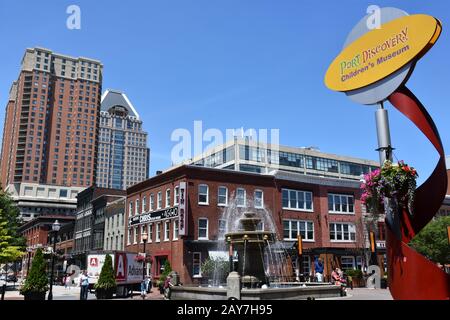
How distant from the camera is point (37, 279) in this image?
2681 cm

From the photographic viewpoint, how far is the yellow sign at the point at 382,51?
1341 cm

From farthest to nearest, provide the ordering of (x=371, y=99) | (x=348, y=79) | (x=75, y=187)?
(x=75, y=187), (x=348, y=79), (x=371, y=99)

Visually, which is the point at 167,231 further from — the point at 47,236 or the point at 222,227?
the point at 47,236

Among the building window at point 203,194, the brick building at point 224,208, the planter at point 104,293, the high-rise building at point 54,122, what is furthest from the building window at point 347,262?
the high-rise building at point 54,122

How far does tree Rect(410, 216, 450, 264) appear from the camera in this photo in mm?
51031

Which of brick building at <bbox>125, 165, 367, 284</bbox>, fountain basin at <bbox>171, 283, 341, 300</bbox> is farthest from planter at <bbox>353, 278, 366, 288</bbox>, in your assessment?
fountain basin at <bbox>171, 283, 341, 300</bbox>

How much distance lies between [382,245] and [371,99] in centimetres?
4024

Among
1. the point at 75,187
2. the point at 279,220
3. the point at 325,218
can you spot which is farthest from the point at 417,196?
the point at 75,187

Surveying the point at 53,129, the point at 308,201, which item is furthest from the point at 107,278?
the point at 53,129

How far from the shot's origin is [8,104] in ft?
651

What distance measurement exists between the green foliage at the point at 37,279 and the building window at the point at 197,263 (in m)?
15.9

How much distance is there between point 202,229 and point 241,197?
559 cm

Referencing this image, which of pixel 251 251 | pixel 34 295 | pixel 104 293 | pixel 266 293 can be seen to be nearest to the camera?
pixel 266 293
